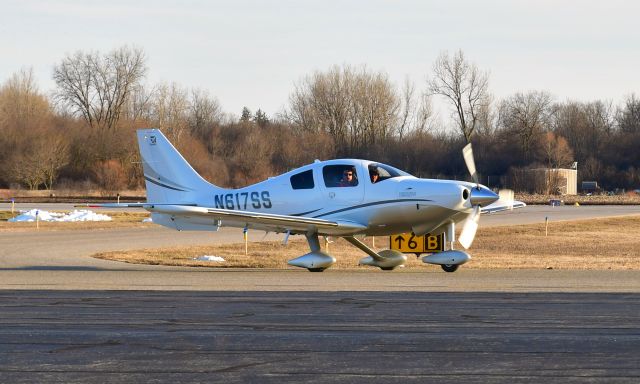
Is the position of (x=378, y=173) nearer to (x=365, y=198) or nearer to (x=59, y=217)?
(x=365, y=198)

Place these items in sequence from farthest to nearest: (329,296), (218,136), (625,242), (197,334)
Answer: (218,136) < (625,242) < (329,296) < (197,334)

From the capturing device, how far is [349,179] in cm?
2244

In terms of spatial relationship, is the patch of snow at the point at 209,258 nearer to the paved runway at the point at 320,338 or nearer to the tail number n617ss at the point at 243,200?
the tail number n617ss at the point at 243,200

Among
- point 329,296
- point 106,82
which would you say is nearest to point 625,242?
point 329,296

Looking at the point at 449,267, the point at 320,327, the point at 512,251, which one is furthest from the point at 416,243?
the point at 320,327

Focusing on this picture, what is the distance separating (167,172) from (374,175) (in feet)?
16.8

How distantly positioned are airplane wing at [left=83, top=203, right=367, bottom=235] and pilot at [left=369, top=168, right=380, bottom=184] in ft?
3.31

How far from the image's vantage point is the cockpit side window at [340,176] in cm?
2244

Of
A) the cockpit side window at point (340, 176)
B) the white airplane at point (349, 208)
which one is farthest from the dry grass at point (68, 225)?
the cockpit side window at point (340, 176)

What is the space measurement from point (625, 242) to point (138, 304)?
94.1 ft

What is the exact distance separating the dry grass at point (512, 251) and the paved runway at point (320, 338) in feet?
31.0

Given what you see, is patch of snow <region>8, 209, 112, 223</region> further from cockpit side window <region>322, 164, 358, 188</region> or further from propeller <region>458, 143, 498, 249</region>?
propeller <region>458, 143, 498, 249</region>

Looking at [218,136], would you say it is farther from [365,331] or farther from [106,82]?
[365,331]

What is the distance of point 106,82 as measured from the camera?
104 meters
